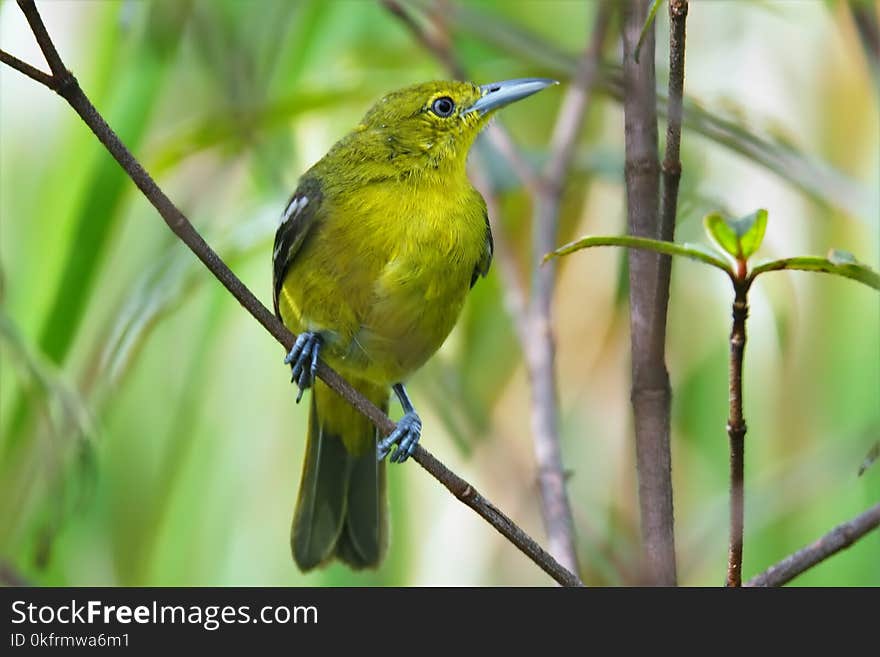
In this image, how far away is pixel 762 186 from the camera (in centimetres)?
371

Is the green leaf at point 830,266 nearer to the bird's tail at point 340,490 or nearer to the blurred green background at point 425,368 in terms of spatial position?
the blurred green background at point 425,368

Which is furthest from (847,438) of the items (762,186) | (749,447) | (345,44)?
(345,44)

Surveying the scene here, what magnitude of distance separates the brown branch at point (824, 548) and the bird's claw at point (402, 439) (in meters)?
1.17

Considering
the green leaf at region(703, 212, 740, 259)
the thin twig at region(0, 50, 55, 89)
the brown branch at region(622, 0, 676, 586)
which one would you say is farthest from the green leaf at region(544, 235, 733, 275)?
the thin twig at region(0, 50, 55, 89)

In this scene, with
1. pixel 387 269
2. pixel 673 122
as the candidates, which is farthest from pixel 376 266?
pixel 673 122

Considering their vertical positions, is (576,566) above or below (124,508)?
below

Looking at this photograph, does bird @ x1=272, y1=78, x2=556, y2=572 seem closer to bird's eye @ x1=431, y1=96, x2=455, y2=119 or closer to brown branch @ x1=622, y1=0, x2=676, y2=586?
bird's eye @ x1=431, y1=96, x2=455, y2=119

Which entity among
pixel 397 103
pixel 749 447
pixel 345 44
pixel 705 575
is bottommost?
pixel 705 575

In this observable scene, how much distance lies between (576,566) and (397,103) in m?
1.60

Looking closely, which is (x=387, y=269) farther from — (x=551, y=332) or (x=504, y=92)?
(x=504, y=92)

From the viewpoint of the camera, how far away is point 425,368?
3.38 meters

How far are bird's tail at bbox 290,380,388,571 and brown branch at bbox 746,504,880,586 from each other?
1581 millimetres

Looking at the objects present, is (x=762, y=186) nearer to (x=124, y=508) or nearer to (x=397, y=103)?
(x=397, y=103)

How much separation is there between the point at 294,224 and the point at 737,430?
68.0 inches
